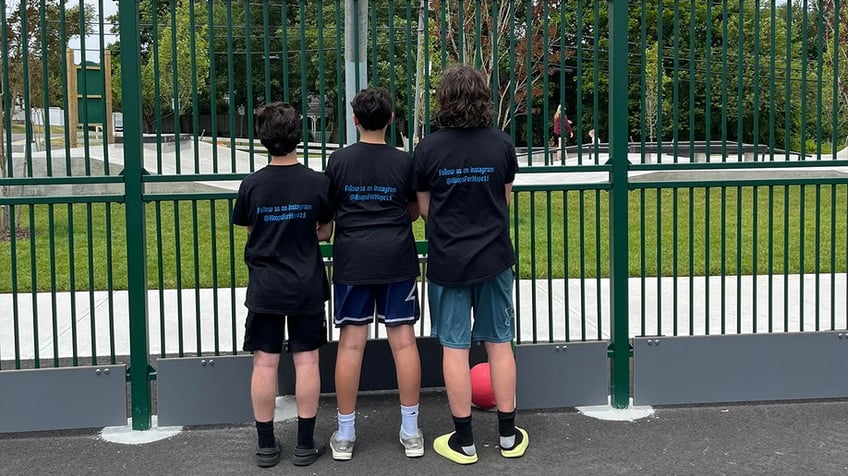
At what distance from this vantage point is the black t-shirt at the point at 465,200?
4133 mm

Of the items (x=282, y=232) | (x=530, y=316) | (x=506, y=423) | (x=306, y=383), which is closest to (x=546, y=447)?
(x=506, y=423)

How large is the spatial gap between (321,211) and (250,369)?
1101mm

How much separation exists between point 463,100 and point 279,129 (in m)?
0.84

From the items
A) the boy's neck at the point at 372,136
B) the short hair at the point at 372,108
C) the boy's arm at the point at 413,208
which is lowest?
the boy's arm at the point at 413,208

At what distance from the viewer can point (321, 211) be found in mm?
4164

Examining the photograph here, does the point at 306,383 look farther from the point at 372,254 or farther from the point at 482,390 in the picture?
the point at 482,390

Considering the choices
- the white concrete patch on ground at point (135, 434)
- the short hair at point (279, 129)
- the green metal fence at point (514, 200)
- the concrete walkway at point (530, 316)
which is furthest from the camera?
the concrete walkway at point (530, 316)

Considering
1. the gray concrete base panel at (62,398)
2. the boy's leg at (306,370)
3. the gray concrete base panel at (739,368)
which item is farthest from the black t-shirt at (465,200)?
the gray concrete base panel at (62,398)

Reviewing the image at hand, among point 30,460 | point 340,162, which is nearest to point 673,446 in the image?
point 340,162

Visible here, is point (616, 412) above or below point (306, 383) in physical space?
below

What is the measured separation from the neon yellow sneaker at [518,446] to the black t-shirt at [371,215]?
946 mm

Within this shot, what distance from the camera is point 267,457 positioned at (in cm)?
423

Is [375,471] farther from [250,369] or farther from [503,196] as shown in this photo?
[503,196]

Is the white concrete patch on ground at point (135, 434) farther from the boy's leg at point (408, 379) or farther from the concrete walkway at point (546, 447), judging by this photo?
the boy's leg at point (408, 379)
